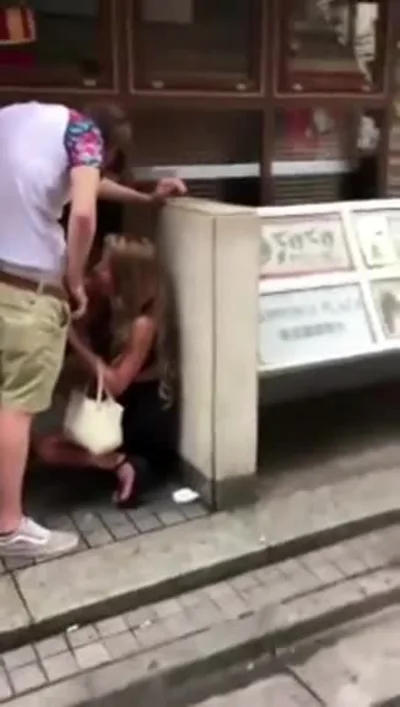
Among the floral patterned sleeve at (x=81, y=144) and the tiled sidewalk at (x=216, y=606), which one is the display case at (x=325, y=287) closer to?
the tiled sidewalk at (x=216, y=606)

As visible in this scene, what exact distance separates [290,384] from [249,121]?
1.30m

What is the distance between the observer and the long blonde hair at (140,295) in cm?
331

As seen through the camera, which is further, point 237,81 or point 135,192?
point 237,81

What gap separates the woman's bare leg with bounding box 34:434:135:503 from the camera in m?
3.29

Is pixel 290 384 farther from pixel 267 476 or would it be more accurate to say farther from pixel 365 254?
pixel 365 254

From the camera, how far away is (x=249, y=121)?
3.98 metres

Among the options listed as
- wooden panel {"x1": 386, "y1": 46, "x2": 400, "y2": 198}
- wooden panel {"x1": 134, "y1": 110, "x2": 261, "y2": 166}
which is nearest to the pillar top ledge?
wooden panel {"x1": 134, "y1": 110, "x2": 261, "y2": 166}

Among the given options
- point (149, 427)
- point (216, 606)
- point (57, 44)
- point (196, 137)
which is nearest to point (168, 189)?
point (196, 137)

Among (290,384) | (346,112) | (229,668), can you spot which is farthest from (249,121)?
(229,668)

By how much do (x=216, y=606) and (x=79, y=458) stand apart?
0.80m

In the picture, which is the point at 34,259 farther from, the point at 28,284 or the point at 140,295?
the point at 140,295

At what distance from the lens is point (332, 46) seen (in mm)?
4141

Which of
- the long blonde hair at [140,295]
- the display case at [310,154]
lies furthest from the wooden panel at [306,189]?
the long blonde hair at [140,295]

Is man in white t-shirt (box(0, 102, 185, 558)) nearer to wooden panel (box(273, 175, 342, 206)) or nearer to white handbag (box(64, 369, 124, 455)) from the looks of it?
white handbag (box(64, 369, 124, 455))
